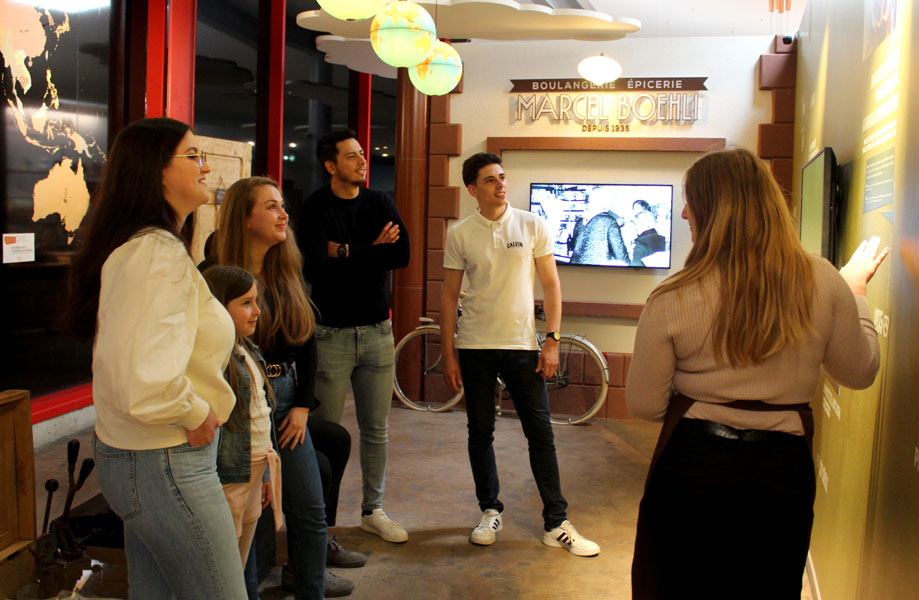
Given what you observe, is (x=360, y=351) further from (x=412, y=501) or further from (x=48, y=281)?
(x=48, y=281)

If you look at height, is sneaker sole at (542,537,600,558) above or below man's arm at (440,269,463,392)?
below

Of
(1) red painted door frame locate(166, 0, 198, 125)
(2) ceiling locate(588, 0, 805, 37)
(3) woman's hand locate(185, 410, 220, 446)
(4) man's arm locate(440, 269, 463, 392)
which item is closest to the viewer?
(3) woman's hand locate(185, 410, 220, 446)

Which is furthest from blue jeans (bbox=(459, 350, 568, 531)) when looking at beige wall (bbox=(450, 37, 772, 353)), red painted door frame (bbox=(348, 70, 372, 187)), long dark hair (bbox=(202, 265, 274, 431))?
red painted door frame (bbox=(348, 70, 372, 187))

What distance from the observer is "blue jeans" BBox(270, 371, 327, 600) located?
2.40 meters

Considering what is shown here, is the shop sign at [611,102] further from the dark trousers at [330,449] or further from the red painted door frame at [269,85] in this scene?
the dark trousers at [330,449]

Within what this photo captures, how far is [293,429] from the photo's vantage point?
2416 mm

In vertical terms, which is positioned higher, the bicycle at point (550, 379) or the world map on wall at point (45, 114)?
the world map on wall at point (45, 114)

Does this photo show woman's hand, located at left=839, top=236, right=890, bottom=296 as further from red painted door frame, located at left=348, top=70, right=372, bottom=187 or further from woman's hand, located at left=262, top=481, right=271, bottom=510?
red painted door frame, located at left=348, top=70, right=372, bottom=187

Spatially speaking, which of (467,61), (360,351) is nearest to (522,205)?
(467,61)

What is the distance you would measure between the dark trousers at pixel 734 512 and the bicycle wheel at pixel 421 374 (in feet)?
14.5

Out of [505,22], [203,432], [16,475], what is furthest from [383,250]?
[505,22]

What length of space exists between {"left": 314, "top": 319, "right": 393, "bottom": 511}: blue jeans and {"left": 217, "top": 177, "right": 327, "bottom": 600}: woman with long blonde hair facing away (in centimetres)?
60

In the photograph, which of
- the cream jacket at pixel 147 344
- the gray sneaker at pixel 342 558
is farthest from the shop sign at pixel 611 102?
the cream jacket at pixel 147 344

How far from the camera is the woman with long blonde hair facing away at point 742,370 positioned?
5.28 ft
